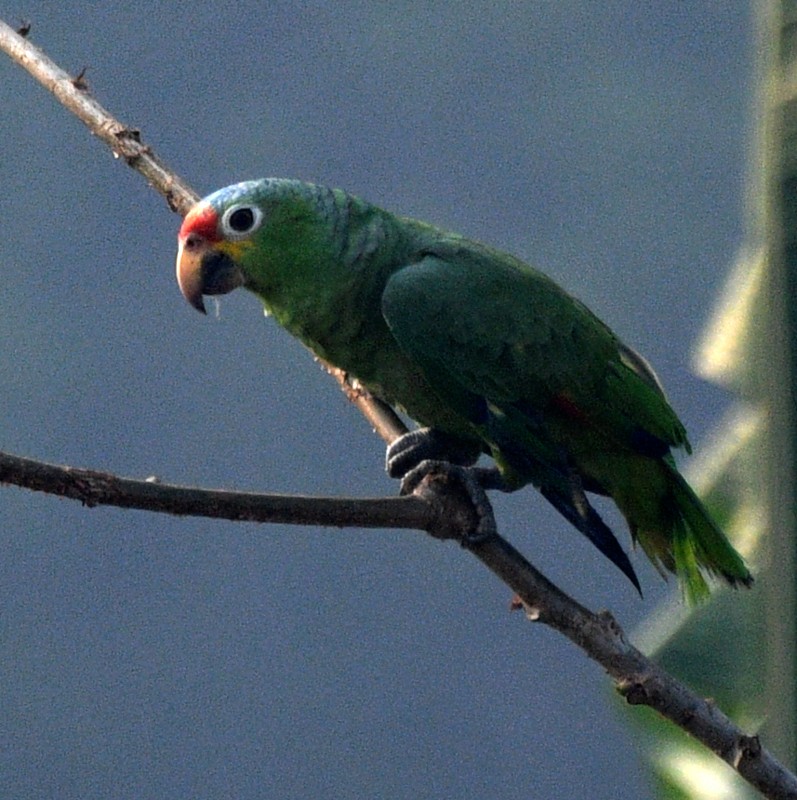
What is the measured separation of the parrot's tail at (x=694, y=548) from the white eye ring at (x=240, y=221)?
429 millimetres

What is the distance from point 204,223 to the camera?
1168 mm

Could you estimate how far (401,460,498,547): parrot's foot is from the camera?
96 cm

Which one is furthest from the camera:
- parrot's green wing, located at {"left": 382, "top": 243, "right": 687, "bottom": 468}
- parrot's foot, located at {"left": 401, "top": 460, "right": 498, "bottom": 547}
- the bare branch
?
parrot's green wing, located at {"left": 382, "top": 243, "right": 687, "bottom": 468}

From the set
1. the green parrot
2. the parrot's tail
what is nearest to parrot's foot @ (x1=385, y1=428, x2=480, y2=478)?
the green parrot

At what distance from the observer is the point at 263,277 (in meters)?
1.20

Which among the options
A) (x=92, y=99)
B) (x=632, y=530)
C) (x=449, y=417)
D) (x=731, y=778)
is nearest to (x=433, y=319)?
(x=449, y=417)

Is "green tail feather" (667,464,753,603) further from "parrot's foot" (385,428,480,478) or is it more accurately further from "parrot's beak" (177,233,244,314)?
"parrot's beak" (177,233,244,314)

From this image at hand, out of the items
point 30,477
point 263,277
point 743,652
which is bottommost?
point 30,477

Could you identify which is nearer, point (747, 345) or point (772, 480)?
point (772, 480)

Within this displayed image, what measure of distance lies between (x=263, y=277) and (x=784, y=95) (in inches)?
21.0

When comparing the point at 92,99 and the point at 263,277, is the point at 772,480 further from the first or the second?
the point at 92,99

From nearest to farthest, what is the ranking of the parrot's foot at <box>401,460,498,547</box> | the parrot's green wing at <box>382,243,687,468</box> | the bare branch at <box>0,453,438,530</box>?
1. the bare branch at <box>0,453,438,530</box>
2. the parrot's foot at <box>401,460,498,547</box>
3. the parrot's green wing at <box>382,243,687,468</box>

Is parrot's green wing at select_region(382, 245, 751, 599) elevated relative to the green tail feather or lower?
elevated

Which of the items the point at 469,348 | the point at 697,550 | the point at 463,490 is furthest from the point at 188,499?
the point at 697,550
